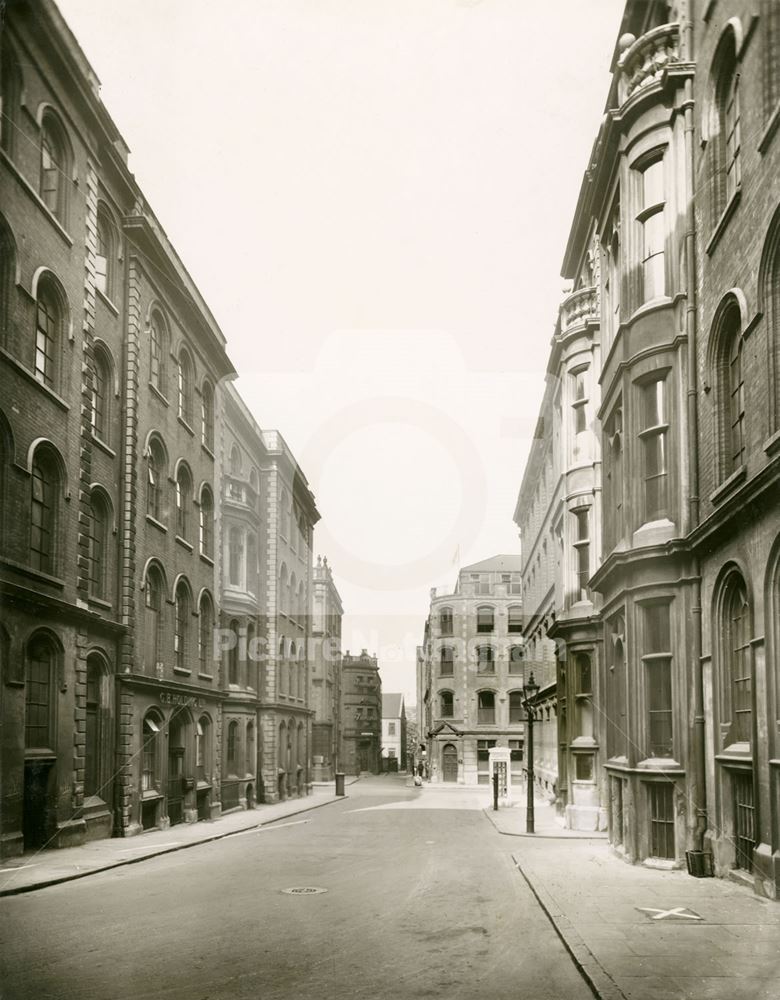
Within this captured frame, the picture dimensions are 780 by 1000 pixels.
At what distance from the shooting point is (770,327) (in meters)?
14.1

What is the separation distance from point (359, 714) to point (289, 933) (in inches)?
3662

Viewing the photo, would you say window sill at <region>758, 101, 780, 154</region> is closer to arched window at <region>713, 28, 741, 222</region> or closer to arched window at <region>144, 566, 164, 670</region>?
arched window at <region>713, 28, 741, 222</region>

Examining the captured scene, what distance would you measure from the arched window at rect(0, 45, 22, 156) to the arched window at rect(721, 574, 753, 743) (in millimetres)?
13912

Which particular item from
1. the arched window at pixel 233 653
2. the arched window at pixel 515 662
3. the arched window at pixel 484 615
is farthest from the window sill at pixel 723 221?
the arched window at pixel 484 615

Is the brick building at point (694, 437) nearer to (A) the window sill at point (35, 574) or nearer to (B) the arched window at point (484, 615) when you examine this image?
(A) the window sill at point (35, 574)

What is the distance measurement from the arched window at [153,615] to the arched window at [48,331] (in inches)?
303

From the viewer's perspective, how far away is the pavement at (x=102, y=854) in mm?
16938

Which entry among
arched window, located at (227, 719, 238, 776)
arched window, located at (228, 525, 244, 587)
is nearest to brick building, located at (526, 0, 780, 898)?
arched window, located at (227, 719, 238, 776)

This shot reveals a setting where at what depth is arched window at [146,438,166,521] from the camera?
28.5 m

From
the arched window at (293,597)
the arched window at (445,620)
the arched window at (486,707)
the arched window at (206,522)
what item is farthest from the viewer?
the arched window at (445,620)

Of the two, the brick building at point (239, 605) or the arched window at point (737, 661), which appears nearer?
the arched window at point (737, 661)

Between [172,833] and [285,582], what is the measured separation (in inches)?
839

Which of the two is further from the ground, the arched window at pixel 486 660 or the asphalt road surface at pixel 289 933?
the arched window at pixel 486 660

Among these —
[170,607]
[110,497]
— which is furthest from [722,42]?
[170,607]
